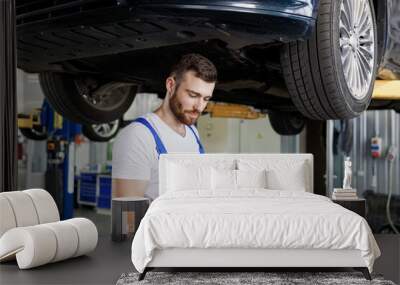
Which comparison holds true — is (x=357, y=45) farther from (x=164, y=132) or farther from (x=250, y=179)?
(x=164, y=132)

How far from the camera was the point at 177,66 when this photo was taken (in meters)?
3.44

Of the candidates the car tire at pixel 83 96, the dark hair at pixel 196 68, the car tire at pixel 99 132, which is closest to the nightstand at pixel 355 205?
the dark hair at pixel 196 68

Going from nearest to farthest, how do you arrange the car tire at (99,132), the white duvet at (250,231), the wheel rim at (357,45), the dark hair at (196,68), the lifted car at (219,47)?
the white duvet at (250,231), the lifted car at (219,47), the wheel rim at (357,45), the dark hair at (196,68), the car tire at (99,132)

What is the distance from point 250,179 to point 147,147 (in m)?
0.81

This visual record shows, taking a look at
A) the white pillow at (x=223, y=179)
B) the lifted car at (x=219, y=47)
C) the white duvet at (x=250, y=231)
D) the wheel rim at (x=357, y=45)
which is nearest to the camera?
the white duvet at (x=250, y=231)

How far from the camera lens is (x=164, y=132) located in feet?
11.2

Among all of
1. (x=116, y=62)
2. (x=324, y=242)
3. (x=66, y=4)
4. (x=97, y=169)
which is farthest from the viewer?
(x=97, y=169)

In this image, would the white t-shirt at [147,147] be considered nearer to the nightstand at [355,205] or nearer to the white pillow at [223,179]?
the white pillow at [223,179]

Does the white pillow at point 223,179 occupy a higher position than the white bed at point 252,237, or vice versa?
the white pillow at point 223,179

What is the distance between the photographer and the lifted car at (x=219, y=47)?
7.43 feet

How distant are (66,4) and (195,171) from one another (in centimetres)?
118

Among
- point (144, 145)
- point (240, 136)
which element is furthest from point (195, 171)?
point (240, 136)

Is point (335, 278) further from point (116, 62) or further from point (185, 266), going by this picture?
point (116, 62)

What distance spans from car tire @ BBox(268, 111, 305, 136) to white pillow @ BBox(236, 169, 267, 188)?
1959mm
